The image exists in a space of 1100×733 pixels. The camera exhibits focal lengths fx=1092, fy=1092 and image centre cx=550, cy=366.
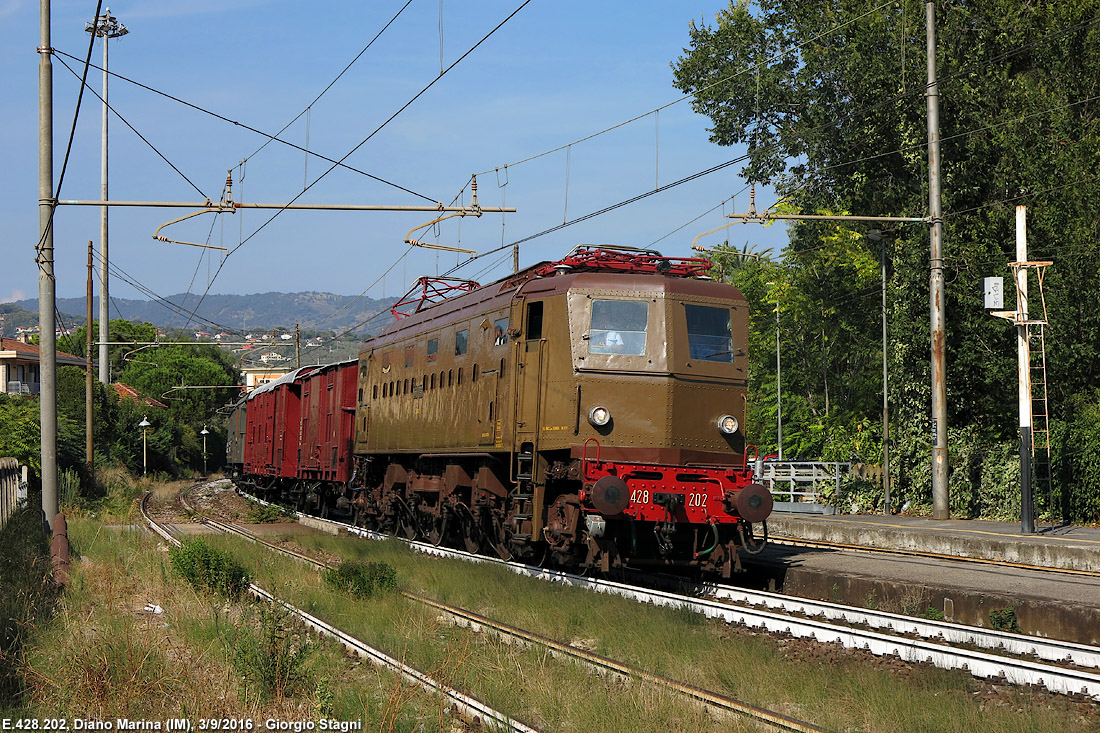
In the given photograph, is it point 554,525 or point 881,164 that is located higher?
point 881,164

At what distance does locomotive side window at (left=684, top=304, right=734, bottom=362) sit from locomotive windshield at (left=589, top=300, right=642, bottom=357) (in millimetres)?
619

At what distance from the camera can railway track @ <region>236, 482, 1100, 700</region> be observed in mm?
8516

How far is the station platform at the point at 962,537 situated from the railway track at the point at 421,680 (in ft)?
37.0

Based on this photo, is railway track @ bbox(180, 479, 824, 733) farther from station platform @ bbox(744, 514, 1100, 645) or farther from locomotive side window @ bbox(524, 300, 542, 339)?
station platform @ bbox(744, 514, 1100, 645)

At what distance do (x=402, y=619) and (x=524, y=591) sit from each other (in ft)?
6.20

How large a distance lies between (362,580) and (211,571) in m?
1.96

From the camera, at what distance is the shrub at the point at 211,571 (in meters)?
13.6

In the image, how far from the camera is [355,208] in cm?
1903

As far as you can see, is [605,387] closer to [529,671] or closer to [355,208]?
[529,671]

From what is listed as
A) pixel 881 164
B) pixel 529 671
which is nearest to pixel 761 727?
pixel 529 671

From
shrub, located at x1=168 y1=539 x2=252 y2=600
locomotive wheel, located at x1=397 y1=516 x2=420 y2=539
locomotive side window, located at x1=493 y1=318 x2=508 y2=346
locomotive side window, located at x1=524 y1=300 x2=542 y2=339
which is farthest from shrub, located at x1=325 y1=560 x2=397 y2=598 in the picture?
locomotive wheel, located at x1=397 y1=516 x2=420 y2=539

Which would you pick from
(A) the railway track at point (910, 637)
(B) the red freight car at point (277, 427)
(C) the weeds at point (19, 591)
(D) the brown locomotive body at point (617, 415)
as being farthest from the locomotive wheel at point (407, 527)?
(B) the red freight car at point (277, 427)

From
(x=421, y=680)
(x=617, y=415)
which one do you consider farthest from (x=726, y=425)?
(x=421, y=680)

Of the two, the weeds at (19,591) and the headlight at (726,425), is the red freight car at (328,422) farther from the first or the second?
the headlight at (726,425)
